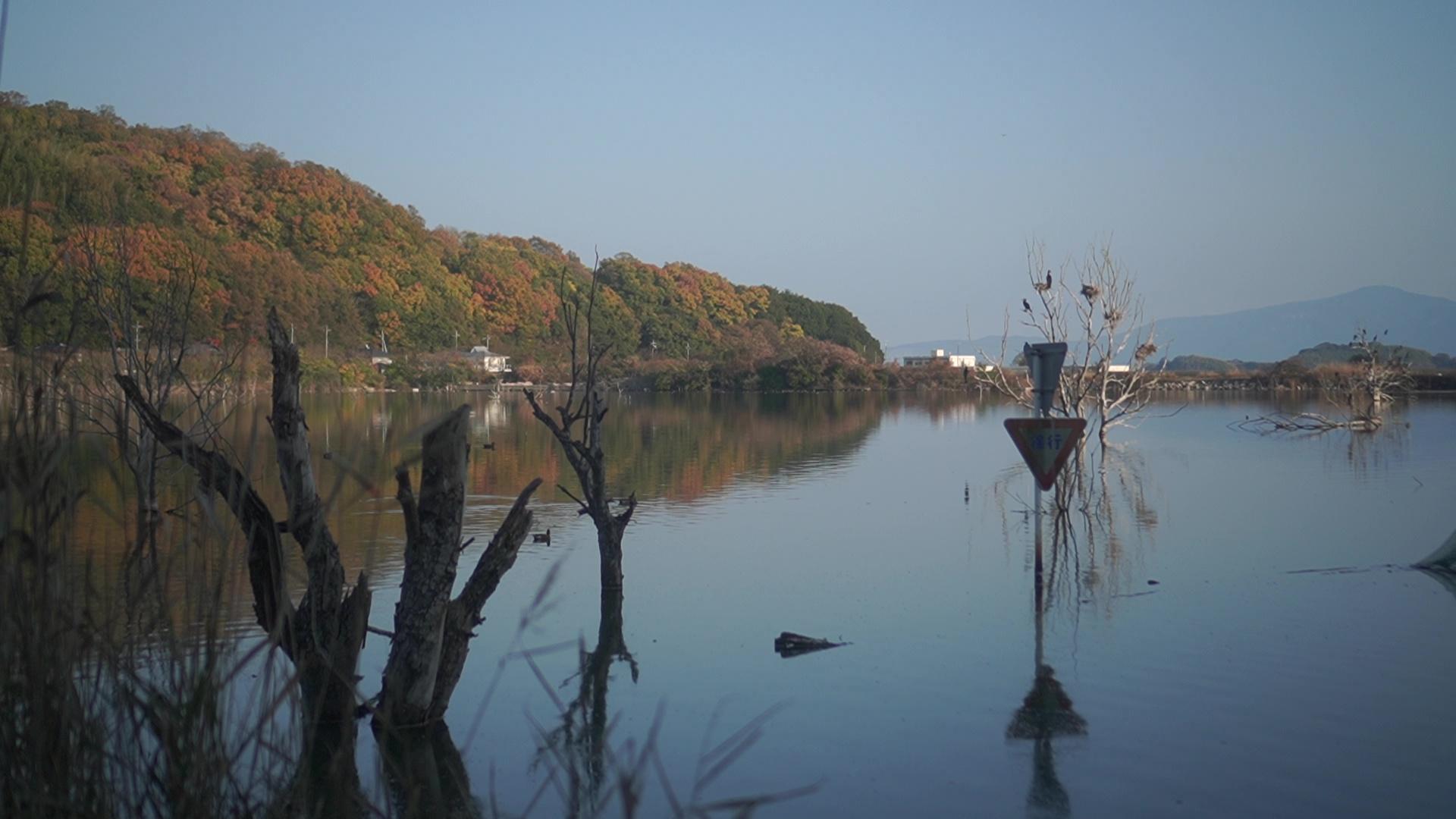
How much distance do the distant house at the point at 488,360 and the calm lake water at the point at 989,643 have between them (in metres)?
69.1

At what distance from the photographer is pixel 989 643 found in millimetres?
7414

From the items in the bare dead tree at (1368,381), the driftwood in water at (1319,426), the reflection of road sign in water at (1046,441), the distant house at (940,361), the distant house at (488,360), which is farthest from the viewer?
the distant house at (940,361)

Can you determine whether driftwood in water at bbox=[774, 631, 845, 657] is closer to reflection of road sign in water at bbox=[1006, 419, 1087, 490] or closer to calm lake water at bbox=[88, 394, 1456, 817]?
calm lake water at bbox=[88, 394, 1456, 817]

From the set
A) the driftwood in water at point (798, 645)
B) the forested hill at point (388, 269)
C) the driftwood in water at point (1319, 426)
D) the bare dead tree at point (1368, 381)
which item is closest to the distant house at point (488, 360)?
the forested hill at point (388, 269)

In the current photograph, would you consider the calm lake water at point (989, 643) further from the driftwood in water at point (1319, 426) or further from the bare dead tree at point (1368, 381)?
the bare dead tree at point (1368, 381)

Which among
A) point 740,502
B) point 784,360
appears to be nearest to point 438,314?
point 784,360

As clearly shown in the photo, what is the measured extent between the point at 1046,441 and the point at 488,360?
266 ft

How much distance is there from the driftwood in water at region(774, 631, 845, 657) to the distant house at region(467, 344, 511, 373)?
77.6m

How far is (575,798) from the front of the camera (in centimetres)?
169

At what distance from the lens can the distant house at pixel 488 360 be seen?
84.8m

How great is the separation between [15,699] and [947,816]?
3.20 metres

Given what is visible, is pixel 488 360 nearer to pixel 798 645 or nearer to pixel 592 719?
pixel 798 645

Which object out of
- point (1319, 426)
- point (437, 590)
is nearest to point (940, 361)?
point (1319, 426)

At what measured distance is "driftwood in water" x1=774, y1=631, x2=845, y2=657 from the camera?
23.7ft
